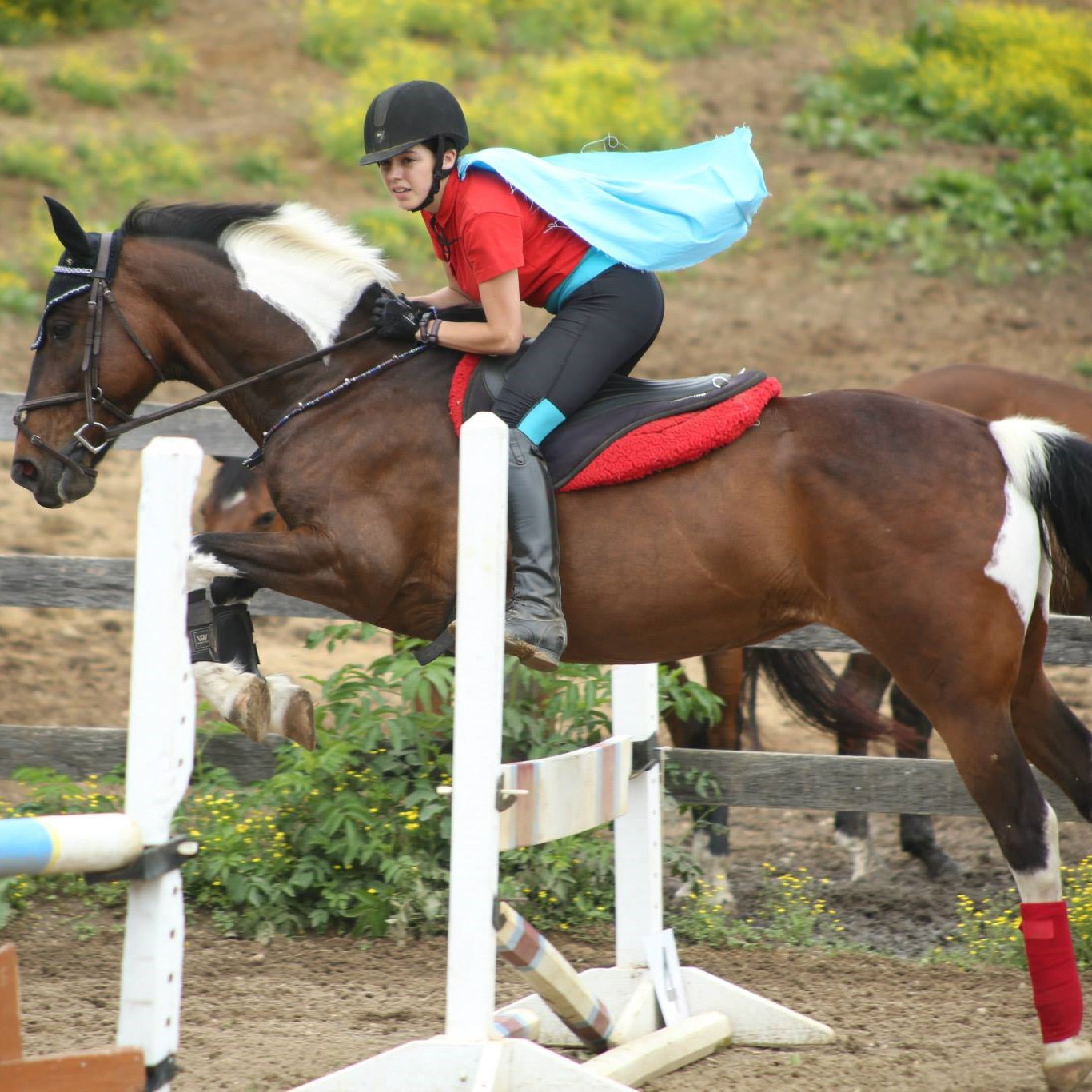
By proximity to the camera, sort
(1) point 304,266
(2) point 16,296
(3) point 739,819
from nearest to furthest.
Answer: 1. (1) point 304,266
2. (3) point 739,819
3. (2) point 16,296

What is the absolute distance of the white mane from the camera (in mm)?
3977

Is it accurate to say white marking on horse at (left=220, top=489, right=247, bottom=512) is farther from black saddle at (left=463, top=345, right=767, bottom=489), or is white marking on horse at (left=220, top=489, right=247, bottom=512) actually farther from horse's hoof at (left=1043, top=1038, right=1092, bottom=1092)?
horse's hoof at (left=1043, top=1038, right=1092, bottom=1092)

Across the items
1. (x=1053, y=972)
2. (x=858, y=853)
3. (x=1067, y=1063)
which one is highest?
(x=1053, y=972)

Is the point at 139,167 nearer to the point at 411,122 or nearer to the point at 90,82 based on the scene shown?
the point at 90,82

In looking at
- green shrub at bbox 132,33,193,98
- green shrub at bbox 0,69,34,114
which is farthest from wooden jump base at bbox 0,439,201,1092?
green shrub at bbox 132,33,193,98

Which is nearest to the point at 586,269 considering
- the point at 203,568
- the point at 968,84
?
the point at 203,568

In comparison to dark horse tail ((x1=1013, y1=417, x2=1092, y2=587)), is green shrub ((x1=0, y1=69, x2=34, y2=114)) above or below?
above

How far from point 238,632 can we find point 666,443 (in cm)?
130

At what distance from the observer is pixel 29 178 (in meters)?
13.0

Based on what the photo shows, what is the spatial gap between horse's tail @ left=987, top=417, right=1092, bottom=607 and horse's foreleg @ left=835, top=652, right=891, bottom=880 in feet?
4.92

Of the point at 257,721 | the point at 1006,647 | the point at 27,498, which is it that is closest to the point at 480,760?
the point at 257,721

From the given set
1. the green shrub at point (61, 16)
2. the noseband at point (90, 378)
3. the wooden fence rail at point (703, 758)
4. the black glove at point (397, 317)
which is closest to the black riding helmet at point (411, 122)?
the black glove at point (397, 317)

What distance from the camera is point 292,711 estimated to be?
3.60 metres

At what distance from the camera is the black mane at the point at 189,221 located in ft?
13.2
